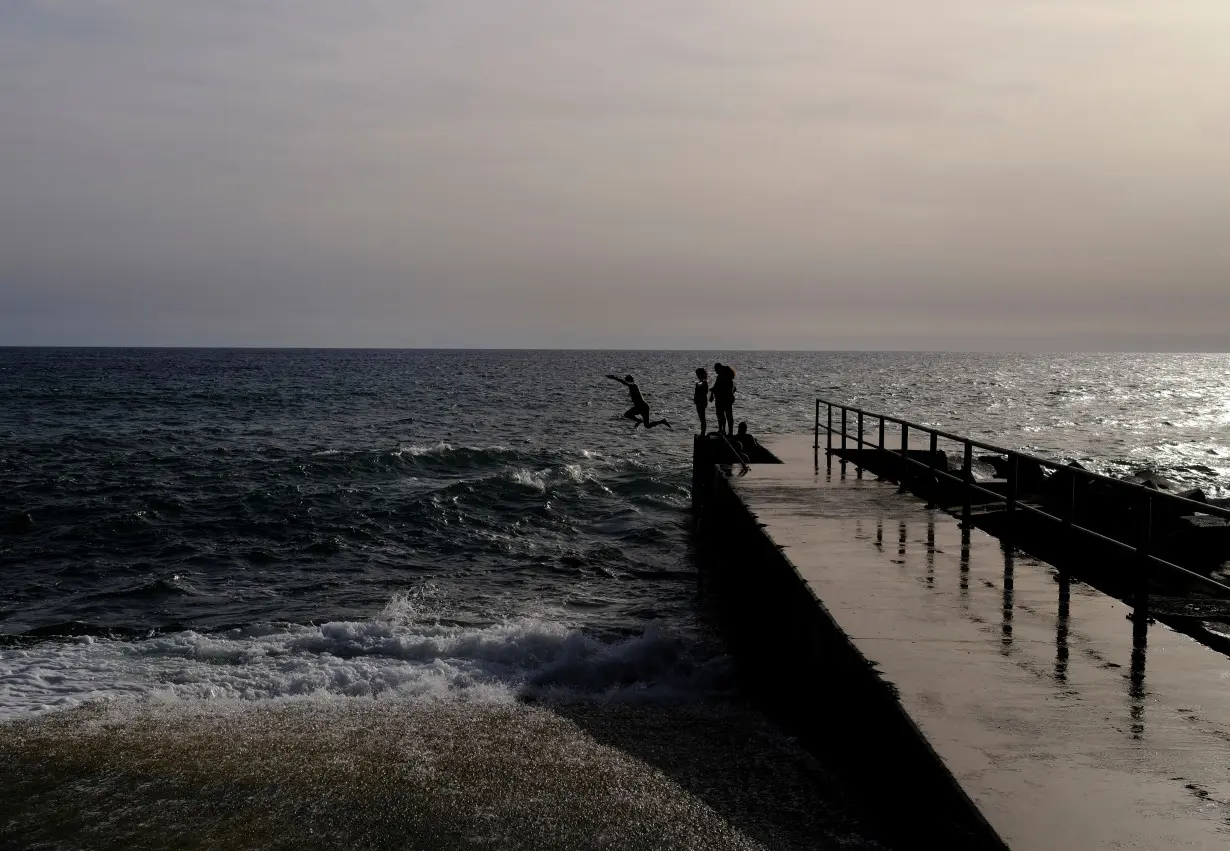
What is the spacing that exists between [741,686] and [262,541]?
1182 centimetres

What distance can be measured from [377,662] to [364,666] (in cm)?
23

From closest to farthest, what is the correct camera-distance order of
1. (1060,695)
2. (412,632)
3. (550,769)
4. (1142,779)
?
(1142,779), (1060,695), (550,769), (412,632)

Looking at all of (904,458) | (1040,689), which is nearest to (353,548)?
(904,458)

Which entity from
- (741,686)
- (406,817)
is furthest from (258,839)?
(741,686)

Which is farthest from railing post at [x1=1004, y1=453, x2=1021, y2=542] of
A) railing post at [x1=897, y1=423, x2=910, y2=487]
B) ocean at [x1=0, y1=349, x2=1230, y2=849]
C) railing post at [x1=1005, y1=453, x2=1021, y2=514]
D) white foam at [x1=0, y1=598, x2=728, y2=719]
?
railing post at [x1=897, y1=423, x2=910, y2=487]

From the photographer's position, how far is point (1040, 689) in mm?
5781

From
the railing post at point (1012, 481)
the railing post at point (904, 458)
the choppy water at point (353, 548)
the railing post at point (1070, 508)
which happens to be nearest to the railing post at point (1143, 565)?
the railing post at point (1070, 508)

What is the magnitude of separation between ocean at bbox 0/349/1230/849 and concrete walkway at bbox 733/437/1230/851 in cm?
99

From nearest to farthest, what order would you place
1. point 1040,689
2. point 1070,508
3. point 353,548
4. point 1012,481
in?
1. point 1040,689
2. point 1070,508
3. point 1012,481
4. point 353,548

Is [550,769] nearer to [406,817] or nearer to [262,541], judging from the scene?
[406,817]

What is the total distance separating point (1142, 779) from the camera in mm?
4594

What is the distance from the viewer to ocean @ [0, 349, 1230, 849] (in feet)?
20.5

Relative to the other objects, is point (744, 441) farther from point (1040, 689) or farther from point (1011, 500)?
point (1040, 689)

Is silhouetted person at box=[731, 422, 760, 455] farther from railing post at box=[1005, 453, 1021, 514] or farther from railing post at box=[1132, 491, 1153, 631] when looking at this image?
railing post at box=[1132, 491, 1153, 631]
